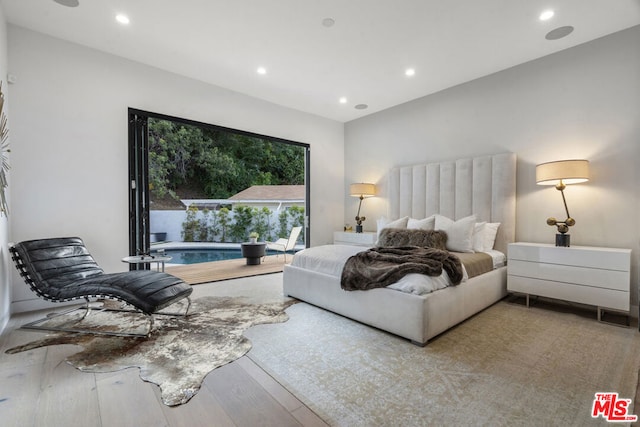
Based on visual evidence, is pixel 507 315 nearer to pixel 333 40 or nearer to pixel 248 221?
pixel 333 40

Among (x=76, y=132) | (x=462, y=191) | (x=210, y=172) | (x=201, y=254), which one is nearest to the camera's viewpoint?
(x=76, y=132)

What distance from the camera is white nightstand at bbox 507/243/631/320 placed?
2738mm

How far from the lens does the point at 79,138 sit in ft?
11.3

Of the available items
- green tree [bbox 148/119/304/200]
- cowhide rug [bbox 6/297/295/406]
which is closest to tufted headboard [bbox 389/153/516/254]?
cowhide rug [bbox 6/297/295/406]

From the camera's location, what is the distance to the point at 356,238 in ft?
17.8

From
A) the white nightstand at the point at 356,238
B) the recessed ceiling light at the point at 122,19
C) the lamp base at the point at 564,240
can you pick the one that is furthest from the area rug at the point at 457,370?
the recessed ceiling light at the point at 122,19

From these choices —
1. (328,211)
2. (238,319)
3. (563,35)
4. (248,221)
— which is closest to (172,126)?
(248,221)

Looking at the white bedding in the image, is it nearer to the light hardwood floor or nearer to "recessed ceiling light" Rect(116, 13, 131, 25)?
the light hardwood floor

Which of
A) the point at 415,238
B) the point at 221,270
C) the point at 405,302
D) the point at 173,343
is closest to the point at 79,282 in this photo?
the point at 173,343

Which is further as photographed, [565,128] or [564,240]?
[565,128]

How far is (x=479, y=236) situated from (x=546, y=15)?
240cm

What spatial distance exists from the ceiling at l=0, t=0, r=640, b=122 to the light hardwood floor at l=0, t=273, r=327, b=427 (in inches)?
123

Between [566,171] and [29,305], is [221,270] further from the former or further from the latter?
[566,171]

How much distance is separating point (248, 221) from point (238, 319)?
7.08m
